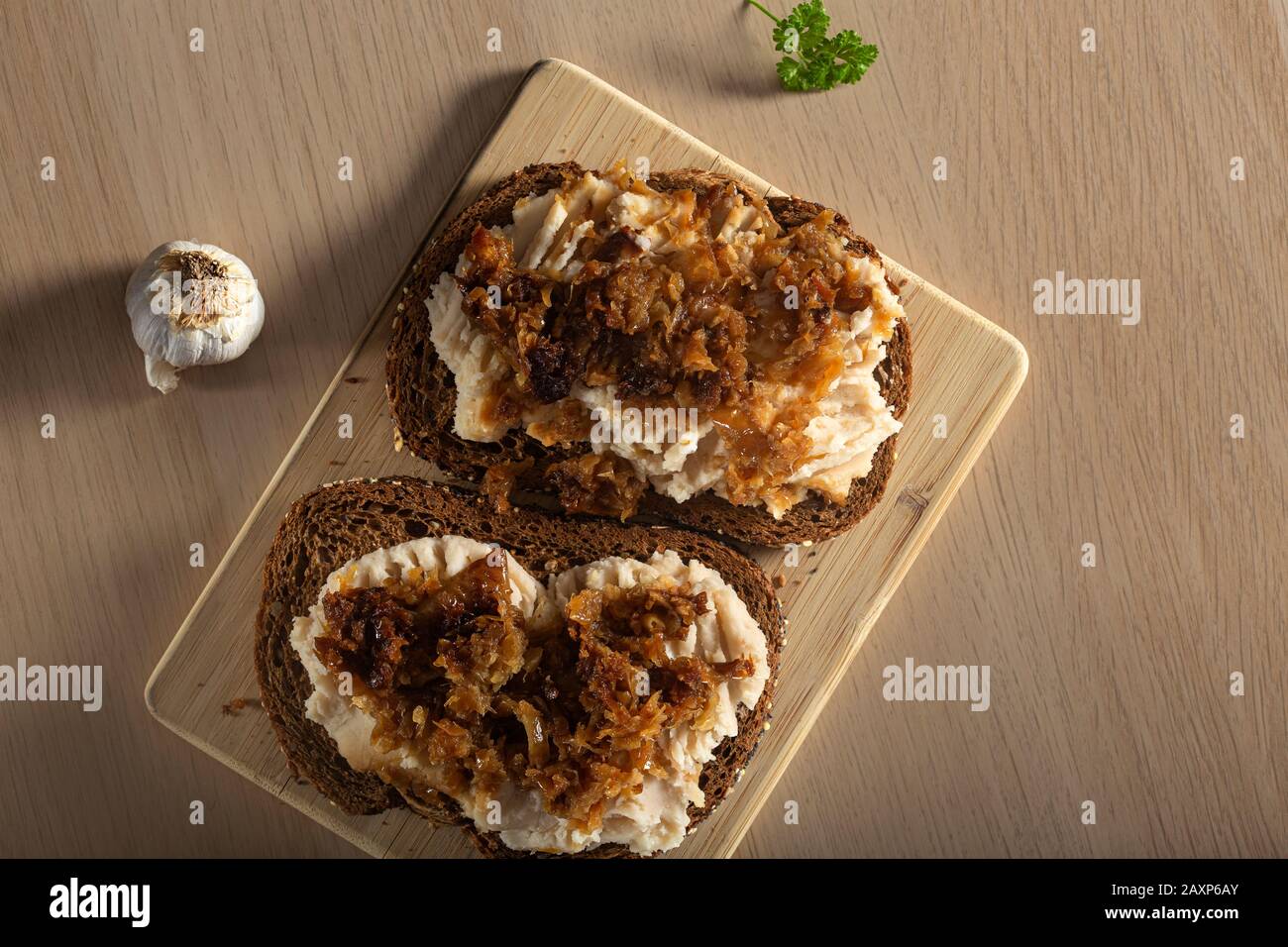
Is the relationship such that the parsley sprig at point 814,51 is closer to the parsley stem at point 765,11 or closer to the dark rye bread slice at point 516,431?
the parsley stem at point 765,11

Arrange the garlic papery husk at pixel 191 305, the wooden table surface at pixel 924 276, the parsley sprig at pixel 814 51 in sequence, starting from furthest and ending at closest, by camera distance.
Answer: the wooden table surface at pixel 924 276
the parsley sprig at pixel 814 51
the garlic papery husk at pixel 191 305

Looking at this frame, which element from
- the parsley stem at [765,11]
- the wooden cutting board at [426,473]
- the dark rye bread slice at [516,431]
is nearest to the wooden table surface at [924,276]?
the parsley stem at [765,11]

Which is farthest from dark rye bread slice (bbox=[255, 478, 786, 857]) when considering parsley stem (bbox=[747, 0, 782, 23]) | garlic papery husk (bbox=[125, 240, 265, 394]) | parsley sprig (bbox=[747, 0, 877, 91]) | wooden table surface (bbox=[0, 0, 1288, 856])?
parsley stem (bbox=[747, 0, 782, 23])

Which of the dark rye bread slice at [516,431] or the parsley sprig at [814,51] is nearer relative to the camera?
the dark rye bread slice at [516,431]

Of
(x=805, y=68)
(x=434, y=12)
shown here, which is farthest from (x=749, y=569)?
(x=434, y=12)

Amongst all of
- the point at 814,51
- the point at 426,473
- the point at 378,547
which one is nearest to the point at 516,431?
the point at 426,473

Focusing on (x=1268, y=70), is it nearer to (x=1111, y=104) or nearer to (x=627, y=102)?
(x=1111, y=104)
